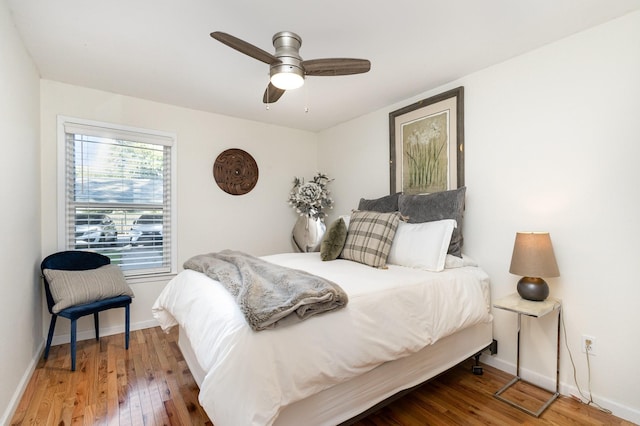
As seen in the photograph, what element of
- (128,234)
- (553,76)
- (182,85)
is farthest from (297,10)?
(128,234)

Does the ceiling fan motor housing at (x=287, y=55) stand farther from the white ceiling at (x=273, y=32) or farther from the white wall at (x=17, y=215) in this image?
the white wall at (x=17, y=215)

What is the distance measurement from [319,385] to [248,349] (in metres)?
0.41

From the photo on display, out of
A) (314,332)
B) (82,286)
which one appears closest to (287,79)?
(314,332)

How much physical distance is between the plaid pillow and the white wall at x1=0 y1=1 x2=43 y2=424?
2.29 meters

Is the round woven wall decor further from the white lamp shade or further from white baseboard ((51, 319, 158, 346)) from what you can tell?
the white lamp shade

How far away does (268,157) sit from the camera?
414 centimetres

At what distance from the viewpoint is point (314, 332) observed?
4.68 feet

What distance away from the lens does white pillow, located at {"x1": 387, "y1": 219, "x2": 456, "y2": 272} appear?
7.59 feet

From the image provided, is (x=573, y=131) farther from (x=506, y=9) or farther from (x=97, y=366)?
(x=97, y=366)

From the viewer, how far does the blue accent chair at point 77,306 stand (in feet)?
7.93

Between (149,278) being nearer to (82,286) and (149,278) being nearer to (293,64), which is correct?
(82,286)

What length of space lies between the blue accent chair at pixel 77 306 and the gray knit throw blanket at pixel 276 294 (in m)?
1.36

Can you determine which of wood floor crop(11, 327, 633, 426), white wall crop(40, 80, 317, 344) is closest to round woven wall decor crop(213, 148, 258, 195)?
white wall crop(40, 80, 317, 344)

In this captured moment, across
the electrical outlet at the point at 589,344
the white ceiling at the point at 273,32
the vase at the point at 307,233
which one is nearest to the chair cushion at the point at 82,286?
the white ceiling at the point at 273,32
